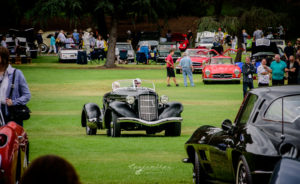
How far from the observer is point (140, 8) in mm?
48188

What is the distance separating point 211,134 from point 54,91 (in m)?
24.5

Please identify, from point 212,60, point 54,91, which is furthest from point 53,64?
point 54,91

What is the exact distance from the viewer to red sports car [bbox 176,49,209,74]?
155 ft

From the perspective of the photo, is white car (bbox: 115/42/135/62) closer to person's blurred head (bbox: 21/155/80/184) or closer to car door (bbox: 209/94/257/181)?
car door (bbox: 209/94/257/181)

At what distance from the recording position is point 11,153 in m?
7.91

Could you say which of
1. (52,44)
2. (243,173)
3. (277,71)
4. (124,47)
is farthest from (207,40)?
(243,173)

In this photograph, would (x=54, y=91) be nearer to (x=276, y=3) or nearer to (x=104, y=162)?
(x=104, y=162)

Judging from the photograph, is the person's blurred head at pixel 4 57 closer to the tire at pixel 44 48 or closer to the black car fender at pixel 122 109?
the black car fender at pixel 122 109

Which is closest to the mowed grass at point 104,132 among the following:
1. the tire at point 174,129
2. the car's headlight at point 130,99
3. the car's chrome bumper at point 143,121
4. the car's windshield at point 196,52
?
the tire at point 174,129

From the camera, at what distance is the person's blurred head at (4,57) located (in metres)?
9.15

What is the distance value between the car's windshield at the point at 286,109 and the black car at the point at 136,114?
356 inches

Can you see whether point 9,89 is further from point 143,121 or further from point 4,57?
point 143,121

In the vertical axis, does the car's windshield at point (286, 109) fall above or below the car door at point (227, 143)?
above

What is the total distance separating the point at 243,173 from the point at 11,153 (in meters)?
A: 2.70
